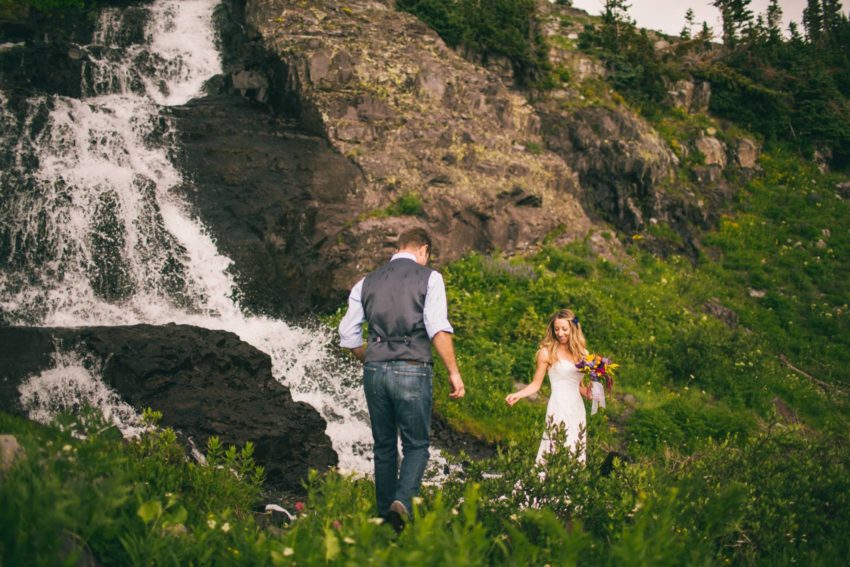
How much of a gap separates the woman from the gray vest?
213 cm

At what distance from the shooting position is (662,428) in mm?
11633

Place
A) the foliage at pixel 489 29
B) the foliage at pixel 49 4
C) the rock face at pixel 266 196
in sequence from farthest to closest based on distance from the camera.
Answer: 1. the foliage at pixel 489 29
2. the foliage at pixel 49 4
3. the rock face at pixel 266 196

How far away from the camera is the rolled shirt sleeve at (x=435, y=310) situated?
5.33 m

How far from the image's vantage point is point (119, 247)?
42.8ft

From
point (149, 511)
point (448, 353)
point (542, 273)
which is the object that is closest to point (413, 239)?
point (448, 353)

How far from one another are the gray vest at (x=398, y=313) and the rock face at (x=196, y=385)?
13.7ft

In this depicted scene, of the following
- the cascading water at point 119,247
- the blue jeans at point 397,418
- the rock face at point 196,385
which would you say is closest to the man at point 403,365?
the blue jeans at point 397,418

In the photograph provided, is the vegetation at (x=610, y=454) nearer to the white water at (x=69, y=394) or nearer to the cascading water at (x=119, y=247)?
the white water at (x=69, y=394)

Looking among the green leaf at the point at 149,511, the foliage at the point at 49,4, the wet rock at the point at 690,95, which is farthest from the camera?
the wet rock at the point at 690,95

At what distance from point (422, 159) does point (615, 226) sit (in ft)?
25.6

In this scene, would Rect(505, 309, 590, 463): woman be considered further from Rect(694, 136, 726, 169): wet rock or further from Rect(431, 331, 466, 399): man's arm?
Rect(694, 136, 726, 169): wet rock

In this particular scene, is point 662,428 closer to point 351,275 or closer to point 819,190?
point 351,275

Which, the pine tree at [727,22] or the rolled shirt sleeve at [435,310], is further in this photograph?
the pine tree at [727,22]

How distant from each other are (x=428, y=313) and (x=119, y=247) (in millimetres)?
10039
